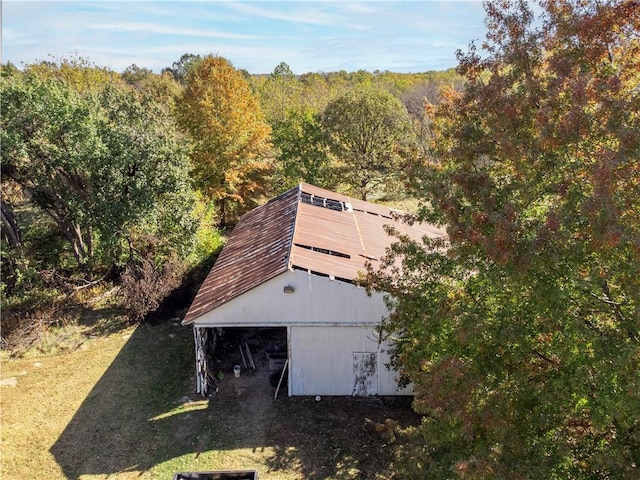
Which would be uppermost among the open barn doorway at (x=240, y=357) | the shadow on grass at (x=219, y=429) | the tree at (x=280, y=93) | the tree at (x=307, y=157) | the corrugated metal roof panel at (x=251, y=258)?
the tree at (x=280, y=93)

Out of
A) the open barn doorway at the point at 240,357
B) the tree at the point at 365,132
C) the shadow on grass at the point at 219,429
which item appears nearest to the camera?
the shadow on grass at the point at 219,429

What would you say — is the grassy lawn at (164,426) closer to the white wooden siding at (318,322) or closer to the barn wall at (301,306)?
the white wooden siding at (318,322)

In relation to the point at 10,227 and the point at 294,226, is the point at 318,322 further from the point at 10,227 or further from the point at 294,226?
the point at 10,227

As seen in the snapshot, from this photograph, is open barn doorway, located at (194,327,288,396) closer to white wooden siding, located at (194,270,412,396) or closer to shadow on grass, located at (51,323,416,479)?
shadow on grass, located at (51,323,416,479)

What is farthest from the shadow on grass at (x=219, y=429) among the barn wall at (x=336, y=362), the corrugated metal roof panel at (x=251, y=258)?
the corrugated metal roof panel at (x=251, y=258)

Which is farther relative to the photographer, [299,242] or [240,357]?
[240,357]

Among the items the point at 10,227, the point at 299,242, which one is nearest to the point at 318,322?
the point at 299,242

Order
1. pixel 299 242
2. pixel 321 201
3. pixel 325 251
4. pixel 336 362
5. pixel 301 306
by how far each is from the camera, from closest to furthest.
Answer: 1. pixel 301 306
2. pixel 336 362
3. pixel 325 251
4. pixel 299 242
5. pixel 321 201

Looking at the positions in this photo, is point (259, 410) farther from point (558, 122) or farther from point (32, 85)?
point (32, 85)
